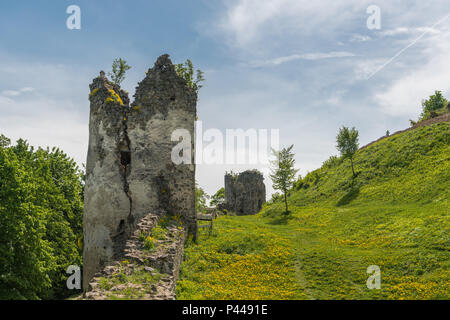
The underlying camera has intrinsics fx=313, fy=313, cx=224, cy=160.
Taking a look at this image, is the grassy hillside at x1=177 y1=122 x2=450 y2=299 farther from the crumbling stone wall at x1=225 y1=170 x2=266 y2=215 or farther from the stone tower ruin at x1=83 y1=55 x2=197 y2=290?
the crumbling stone wall at x1=225 y1=170 x2=266 y2=215

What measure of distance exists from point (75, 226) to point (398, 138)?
119 ft

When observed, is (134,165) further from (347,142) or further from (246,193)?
(246,193)

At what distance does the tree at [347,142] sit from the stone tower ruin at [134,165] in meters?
24.1

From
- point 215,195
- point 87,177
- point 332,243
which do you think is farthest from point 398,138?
point 215,195

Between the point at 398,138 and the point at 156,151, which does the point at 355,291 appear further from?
the point at 398,138

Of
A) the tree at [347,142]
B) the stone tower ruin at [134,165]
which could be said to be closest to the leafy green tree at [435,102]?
the tree at [347,142]

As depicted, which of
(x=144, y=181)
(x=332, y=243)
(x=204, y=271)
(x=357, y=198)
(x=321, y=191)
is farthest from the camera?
(x=321, y=191)

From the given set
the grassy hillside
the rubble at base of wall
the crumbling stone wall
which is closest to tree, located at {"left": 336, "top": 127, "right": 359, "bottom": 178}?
the grassy hillside

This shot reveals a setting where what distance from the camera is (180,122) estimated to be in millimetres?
16406

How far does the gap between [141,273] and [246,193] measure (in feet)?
140

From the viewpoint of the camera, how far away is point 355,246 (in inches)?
683

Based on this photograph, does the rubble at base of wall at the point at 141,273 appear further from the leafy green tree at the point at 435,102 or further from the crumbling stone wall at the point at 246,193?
the leafy green tree at the point at 435,102

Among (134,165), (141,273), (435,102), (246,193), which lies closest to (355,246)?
(141,273)

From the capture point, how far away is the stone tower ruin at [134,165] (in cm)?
1543
